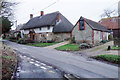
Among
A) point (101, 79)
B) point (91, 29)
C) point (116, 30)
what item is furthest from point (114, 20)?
point (101, 79)

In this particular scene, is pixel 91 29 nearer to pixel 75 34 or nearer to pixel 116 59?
pixel 75 34

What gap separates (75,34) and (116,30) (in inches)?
538

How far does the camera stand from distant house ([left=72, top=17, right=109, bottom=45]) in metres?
18.0

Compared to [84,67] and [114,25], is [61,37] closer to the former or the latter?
[114,25]

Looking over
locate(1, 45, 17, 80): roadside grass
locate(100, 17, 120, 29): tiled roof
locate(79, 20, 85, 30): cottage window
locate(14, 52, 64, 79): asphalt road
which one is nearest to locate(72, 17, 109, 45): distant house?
locate(79, 20, 85, 30): cottage window

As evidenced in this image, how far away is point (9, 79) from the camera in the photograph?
4164mm

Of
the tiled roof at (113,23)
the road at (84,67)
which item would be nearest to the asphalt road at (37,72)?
the road at (84,67)

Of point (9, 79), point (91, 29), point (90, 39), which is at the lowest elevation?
point (9, 79)

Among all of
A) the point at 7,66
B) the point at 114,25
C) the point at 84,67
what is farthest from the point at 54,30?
the point at 7,66

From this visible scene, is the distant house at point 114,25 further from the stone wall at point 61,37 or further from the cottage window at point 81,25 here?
the stone wall at point 61,37

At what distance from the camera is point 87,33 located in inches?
733

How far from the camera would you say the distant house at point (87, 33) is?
18.0 metres

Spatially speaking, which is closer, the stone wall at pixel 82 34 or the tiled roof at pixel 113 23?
the stone wall at pixel 82 34

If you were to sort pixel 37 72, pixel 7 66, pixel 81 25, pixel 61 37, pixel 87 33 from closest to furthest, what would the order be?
pixel 7 66
pixel 37 72
pixel 87 33
pixel 81 25
pixel 61 37
